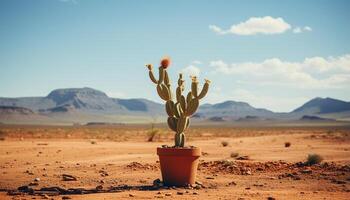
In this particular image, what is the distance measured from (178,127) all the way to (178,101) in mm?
714

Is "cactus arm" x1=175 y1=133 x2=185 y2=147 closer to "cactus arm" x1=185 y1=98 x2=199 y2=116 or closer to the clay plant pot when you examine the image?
"cactus arm" x1=185 y1=98 x2=199 y2=116

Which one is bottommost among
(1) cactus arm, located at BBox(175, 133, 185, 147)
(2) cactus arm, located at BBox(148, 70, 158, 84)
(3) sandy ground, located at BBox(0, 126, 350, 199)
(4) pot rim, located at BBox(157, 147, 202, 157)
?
(3) sandy ground, located at BBox(0, 126, 350, 199)

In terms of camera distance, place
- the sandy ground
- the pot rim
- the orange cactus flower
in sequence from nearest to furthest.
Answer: the sandy ground, the pot rim, the orange cactus flower

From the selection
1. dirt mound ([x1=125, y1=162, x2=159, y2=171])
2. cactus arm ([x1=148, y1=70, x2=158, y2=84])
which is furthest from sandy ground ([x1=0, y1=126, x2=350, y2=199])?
cactus arm ([x1=148, y1=70, x2=158, y2=84])

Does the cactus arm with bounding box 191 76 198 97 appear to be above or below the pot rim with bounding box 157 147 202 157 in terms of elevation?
above

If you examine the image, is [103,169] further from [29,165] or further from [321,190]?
[321,190]

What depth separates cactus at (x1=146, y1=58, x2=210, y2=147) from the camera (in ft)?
41.3

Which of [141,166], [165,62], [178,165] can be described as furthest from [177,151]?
[141,166]

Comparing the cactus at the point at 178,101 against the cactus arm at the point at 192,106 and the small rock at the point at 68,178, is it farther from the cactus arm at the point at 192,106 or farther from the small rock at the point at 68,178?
the small rock at the point at 68,178

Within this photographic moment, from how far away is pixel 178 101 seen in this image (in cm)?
1275

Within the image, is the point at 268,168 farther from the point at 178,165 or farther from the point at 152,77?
the point at 152,77

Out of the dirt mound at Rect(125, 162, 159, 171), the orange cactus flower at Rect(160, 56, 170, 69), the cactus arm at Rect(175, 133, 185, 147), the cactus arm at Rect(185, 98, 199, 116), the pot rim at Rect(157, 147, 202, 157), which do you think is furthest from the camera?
the dirt mound at Rect(125, 162, 159, 171)

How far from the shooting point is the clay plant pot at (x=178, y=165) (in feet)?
38.3

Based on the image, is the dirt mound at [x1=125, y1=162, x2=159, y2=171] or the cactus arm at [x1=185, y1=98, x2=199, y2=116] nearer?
the cactus arm at [x1=185, y1=98, x2=199, y2=116]
